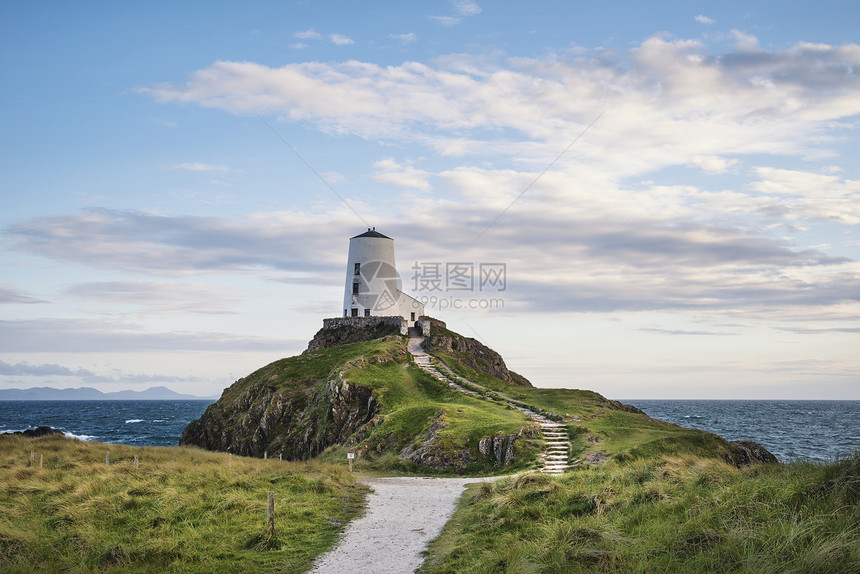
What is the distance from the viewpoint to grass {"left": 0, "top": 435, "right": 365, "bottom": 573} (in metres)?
14.6

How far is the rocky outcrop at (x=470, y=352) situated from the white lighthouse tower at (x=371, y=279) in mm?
6695

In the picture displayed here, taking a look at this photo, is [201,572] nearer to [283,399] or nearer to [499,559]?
[499,559]

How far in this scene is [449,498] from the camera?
77.4 feet

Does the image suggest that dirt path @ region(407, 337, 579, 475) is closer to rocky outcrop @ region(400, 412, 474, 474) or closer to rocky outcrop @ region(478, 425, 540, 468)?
rocky outcrop @ region(478, 425, 540, 468)

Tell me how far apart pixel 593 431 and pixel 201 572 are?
25143 millimetres

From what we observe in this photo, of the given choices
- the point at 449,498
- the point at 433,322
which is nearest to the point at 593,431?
the point at 449,498

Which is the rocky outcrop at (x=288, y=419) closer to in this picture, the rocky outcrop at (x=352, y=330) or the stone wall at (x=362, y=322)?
the rocky outcrop at (x=352, y=330)

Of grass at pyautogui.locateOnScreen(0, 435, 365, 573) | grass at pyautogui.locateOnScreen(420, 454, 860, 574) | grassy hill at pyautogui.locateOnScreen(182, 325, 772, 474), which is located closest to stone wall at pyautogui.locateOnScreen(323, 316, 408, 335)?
grassy hill at pyautogui.locateOnScreen(182, 325, 772, 474)

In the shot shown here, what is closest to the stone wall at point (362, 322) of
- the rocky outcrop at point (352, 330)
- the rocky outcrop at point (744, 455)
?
the rocky outcrop at point (352, 330)

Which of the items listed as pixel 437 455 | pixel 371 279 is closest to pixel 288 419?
pixel 437 455

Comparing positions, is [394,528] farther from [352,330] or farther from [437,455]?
[352,330]

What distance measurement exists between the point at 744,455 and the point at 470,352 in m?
35.7

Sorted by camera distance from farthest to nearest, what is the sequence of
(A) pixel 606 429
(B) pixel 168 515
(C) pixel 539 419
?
1. (C) pixel 539 419
2. (A) pixel 606 429
3. (B) pixel 168 515

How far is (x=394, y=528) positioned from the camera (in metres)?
18.5
